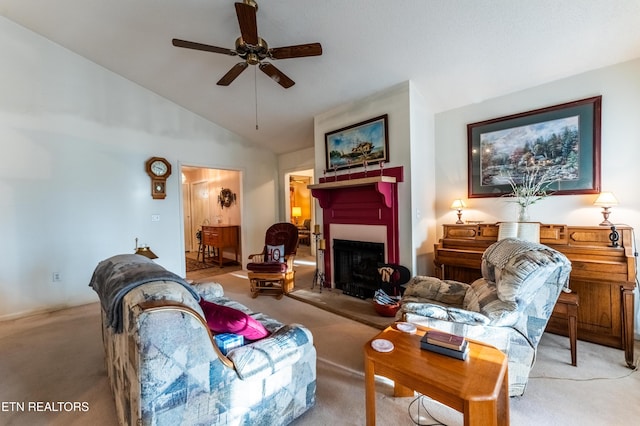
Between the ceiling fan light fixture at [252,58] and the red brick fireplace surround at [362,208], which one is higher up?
the ceiling fan light fixture at [252,58]

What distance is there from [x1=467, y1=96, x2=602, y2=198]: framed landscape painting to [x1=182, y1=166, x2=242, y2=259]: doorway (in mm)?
4427

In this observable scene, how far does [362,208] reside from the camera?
3771 millimetres

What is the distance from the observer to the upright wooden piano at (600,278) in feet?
6.92

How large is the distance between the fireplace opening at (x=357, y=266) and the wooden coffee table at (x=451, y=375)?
205 cm

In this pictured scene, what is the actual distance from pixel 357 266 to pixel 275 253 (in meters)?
1.36

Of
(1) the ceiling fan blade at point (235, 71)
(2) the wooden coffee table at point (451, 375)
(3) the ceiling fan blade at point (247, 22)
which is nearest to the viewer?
(2) the wooden coffee table at point (451, 375)

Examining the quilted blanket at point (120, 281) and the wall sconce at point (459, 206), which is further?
the wall sconce at point (459, 206)

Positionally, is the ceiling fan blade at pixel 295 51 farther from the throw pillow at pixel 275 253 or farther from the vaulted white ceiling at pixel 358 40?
the throw pillow at pixel 275 253

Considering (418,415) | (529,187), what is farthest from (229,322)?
(529,187)

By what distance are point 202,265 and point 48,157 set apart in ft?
11.2

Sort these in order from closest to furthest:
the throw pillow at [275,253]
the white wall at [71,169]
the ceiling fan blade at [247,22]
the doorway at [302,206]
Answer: the ceiling fan blade at [247,22], the white wall at [71,169], the throw pillow at [275,253], the doorway at [302,206]

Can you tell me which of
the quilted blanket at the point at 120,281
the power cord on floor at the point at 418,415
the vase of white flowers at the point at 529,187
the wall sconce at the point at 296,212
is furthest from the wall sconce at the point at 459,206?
the wall sconce at the point at 296,212

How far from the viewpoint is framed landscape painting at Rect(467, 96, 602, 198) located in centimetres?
261

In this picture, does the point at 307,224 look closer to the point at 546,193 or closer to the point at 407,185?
the point at 407,185
